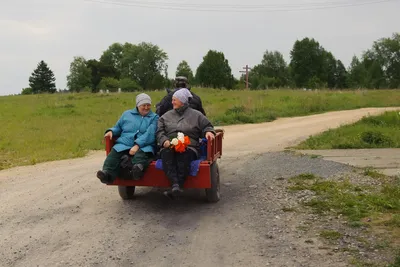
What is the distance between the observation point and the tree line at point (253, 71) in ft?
295

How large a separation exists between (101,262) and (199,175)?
84.5 inches

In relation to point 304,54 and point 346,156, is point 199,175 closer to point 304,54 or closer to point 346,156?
point 346,156

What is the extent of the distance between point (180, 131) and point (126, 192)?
1297 mm

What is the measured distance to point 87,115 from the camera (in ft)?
81.9

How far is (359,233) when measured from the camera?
5.69 metres

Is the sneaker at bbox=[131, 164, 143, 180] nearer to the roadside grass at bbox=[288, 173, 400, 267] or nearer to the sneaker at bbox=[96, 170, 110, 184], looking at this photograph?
the sneaker at bbox=[96, 170, 110, 184]

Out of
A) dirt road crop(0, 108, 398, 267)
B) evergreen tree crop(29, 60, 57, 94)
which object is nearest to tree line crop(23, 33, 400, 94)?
evergreen tree crop(29, 60, 57, 94)

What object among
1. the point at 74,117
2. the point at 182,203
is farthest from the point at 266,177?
the point at 74,117

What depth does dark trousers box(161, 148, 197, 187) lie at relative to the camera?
6.85 metres

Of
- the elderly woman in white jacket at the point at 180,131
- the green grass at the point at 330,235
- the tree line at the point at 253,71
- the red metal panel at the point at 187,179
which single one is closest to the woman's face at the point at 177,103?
the elderly woman in white jacket at the point at 180,131

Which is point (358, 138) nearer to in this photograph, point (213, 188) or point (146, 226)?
point (213, 188)

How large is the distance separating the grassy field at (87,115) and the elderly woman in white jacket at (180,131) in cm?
676

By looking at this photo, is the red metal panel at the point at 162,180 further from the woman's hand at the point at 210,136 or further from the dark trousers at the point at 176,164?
the woman's hand at the point at 210,136

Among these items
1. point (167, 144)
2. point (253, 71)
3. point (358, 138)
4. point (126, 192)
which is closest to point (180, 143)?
point (167, 144)
